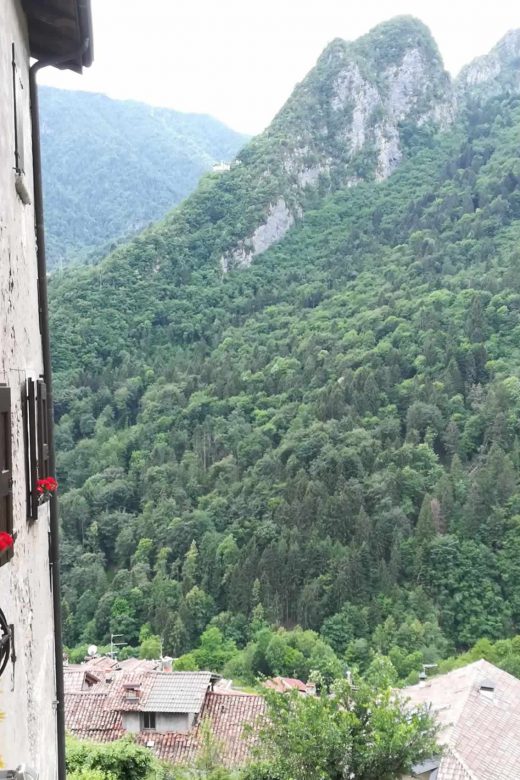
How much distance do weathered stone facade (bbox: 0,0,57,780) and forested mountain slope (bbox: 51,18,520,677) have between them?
4603cm

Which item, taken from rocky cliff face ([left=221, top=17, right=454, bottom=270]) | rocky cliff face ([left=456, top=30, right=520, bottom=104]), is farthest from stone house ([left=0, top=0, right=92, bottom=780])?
rocky cliff face ([left=456, top=30, right=520, bottom=104])

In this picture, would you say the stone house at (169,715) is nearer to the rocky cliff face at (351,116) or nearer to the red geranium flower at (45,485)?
the red geranium flower at (45,485)

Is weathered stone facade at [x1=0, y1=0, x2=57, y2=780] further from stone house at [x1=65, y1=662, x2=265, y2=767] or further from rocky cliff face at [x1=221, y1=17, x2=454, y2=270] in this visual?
rocky cliff face at [x1=221, y1=17, x2=454, y2=270]

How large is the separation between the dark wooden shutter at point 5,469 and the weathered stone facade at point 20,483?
291 millimetres

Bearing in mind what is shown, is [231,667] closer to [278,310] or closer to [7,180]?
[7,180]

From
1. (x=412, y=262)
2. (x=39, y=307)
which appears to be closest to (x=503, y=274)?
(x=412, y=262)

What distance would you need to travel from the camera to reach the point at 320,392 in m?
85.8

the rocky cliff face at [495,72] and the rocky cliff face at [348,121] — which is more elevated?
the rocky cliff face at [495,72]

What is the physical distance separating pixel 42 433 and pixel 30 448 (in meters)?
0.73

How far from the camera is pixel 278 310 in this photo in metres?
119

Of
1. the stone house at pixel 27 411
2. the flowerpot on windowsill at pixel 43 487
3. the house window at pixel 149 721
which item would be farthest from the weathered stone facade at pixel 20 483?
the house window at pixel 149 721

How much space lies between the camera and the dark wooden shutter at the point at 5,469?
3.81 m

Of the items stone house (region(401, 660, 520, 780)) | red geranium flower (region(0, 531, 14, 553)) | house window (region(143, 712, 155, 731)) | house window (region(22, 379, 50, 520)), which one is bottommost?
house window (region(143, 712, 155, 731))

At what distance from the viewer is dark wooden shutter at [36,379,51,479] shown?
5789 mm
